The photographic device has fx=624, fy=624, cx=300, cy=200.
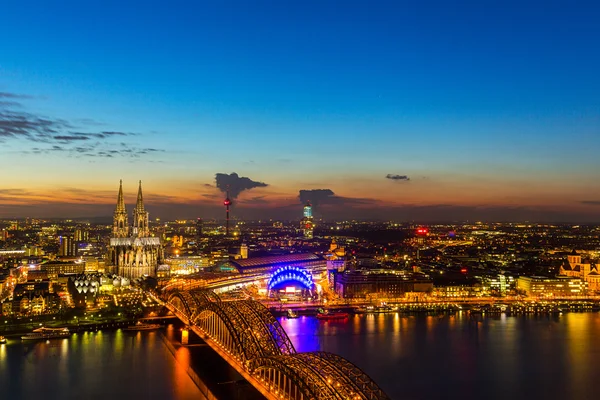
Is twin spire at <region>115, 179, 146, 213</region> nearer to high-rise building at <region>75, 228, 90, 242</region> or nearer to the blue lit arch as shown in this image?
the blue lit arch

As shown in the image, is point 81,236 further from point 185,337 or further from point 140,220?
point 185,337

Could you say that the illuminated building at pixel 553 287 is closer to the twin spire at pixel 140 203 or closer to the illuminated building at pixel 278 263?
the illuminated building at pixel 278 263

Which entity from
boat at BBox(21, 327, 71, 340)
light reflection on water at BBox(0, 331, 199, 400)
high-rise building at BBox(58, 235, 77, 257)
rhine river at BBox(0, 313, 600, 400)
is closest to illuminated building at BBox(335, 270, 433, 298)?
rhine river at BBox(0, 313, 600, 400)

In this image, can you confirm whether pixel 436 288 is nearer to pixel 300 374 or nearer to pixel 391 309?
pixel 391 309

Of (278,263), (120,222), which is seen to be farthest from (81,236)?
(120,222)

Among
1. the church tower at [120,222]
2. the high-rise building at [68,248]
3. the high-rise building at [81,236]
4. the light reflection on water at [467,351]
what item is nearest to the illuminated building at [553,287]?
the light reflection on water at [467,351]
